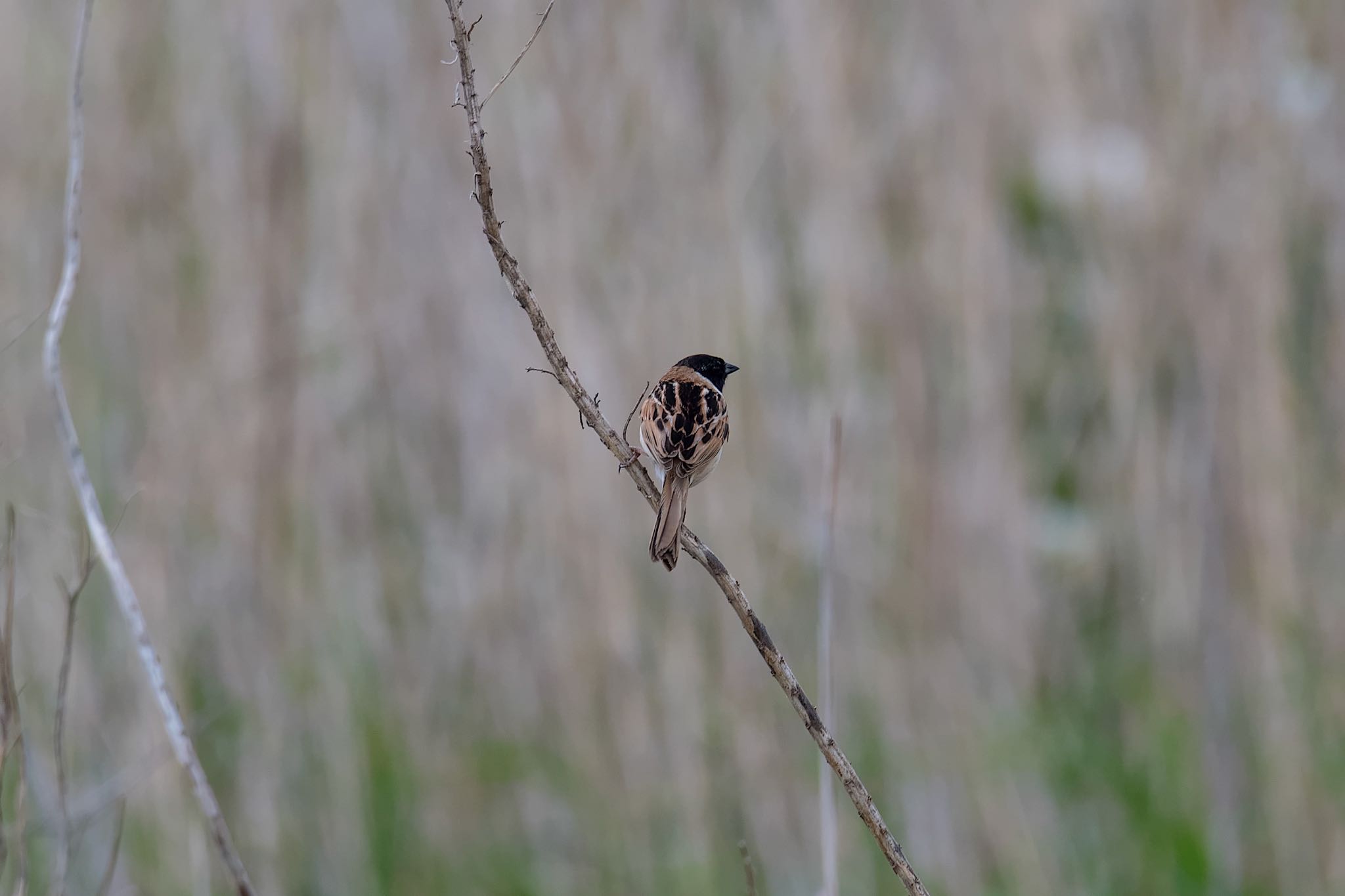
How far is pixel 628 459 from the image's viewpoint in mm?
1498

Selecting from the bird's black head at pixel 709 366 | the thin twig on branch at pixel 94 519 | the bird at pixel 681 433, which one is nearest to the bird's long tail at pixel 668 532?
the bird at pixel 681 433

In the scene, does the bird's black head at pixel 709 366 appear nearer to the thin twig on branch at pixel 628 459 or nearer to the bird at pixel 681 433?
the bird at pixel 681 433

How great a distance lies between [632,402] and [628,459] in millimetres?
2002

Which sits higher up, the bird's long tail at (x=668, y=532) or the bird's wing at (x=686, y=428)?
the bird's wing at (x=686, y=428)

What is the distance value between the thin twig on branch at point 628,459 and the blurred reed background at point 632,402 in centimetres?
215

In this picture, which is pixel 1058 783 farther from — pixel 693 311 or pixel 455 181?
pixel 455 181

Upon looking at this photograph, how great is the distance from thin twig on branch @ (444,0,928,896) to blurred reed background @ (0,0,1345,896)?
84.7 inches

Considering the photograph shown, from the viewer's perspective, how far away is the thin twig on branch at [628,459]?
116 cm

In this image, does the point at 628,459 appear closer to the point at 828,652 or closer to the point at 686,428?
the point at 828,652

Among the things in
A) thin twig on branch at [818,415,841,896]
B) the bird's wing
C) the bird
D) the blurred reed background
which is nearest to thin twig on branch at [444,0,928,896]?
thin twig on branch at [818,415,841,896]

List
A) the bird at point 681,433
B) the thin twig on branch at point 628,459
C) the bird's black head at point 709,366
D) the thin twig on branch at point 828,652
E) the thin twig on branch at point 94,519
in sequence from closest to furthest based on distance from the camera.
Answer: the thin twig on branch at point 628,459, the thin twig on branch at point 94,519, the thin twig on branch at point 828,652, the bird at point 681,433, the bird's black head at point 709,366

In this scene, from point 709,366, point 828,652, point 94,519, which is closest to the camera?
point 94,519

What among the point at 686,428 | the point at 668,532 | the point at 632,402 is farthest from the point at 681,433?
the point at 632,402

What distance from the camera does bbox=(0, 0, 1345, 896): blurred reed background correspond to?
3.56m
